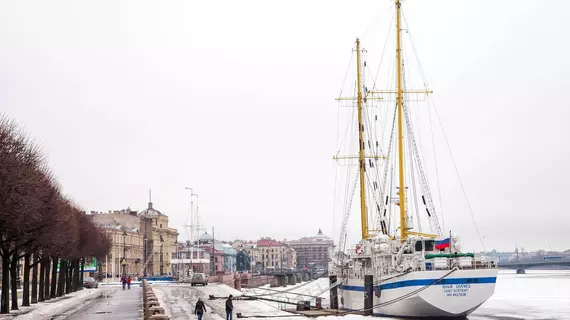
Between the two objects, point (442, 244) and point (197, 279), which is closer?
point (442, 244)

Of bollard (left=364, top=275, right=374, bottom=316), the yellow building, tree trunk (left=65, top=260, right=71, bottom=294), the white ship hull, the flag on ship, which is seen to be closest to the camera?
the white ship hull

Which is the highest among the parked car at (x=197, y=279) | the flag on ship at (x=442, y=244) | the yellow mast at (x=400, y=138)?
the yellow mast at (x=400, y=138)

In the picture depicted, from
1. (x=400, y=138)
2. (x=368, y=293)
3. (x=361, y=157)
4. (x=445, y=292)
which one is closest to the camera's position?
(x=445, y=292)

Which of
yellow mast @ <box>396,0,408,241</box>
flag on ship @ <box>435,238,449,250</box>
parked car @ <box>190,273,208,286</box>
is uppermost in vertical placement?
yellow mast @ <box>396,0,408,241</box>

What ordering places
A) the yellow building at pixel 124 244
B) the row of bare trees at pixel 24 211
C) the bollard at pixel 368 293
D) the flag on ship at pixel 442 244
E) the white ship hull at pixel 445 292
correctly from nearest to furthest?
the row of bare trees at pixel 24 211 < the white ship hull at pixel 445 292 < the bollard at pixel 368 293 < the flag on ship at pixel 442 244 < the yellow building at pixel 124 244

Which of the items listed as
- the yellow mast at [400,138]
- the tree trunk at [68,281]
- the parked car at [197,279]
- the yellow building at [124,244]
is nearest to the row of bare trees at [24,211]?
the tree trunk at [68,281]

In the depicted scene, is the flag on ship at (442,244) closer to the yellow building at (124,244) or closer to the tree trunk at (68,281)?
the tree trunk at (68,281)

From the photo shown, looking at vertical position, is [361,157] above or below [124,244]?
above

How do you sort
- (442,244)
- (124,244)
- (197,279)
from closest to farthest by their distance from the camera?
(442,244) < (197,279) < (124,244)

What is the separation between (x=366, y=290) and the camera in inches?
2304

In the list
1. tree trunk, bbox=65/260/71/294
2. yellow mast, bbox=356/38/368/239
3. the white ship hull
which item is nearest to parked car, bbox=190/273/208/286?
tree trunk, bbox=65/260/71/294

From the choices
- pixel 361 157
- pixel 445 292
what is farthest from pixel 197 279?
pixel 445 292

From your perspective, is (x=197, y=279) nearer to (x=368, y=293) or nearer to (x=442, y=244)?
(x=368, y=293)

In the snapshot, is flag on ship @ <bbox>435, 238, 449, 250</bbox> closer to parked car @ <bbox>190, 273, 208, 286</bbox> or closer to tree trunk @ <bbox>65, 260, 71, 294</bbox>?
tree trunk @ <bbox>65, 260, 71, 294</bbox>
